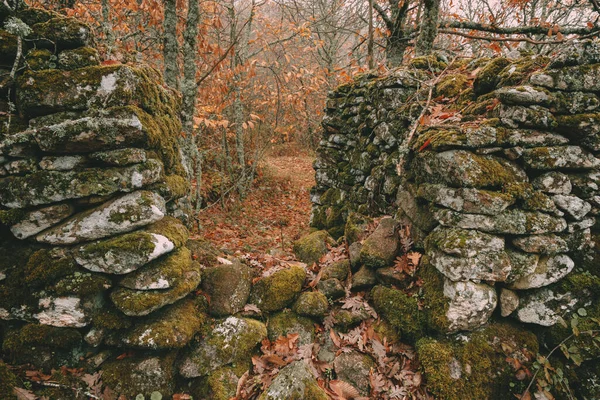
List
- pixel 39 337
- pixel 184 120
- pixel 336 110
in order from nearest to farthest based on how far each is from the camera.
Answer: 1. pixel 39 337
2. pixel 184 120
3. pixel 336 110

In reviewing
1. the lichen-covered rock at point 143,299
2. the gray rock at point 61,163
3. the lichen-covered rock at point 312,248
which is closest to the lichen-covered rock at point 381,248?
the lichen-covered rock at point 312,248

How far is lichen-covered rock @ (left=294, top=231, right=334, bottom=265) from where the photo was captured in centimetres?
553

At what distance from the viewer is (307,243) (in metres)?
5.87

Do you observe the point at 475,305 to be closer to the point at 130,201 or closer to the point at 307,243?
the point at 307,243

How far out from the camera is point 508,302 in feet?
11.0

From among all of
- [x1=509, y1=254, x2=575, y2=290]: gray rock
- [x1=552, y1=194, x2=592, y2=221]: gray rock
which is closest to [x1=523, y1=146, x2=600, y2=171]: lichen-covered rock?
[x1=552, y1=194, x2=592, y2=221]: gray rock

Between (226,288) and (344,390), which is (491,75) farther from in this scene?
(226,288)

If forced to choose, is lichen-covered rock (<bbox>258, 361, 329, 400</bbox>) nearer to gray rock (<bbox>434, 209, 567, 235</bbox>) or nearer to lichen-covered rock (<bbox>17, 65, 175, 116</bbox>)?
gray rock (<bbox>434, 209, 567, 235</bbox>)

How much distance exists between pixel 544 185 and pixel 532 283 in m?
1.12

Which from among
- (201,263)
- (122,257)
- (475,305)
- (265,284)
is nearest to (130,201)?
(122,257)

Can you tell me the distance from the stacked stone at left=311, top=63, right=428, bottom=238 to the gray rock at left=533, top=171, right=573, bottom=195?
80.6 inches

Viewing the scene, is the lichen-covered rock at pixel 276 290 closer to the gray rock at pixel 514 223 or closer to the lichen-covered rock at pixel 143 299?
the lichen-covered rock at pixel 143 299

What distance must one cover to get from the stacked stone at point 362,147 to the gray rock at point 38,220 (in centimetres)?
465

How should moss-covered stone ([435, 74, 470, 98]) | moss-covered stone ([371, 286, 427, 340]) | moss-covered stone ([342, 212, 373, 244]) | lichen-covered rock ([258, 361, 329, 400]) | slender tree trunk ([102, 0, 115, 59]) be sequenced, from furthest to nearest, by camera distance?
moss-covered stone ([342, 212, 373, 244]) < moss-covered stone ([435, 74, 470, 98]) < slender tree trunk ([102, 0, 115, 59]) < moss-covered stone ([371, 286, 427, 340]) < lichen-covered rock ([258, 361, 329, 400])
